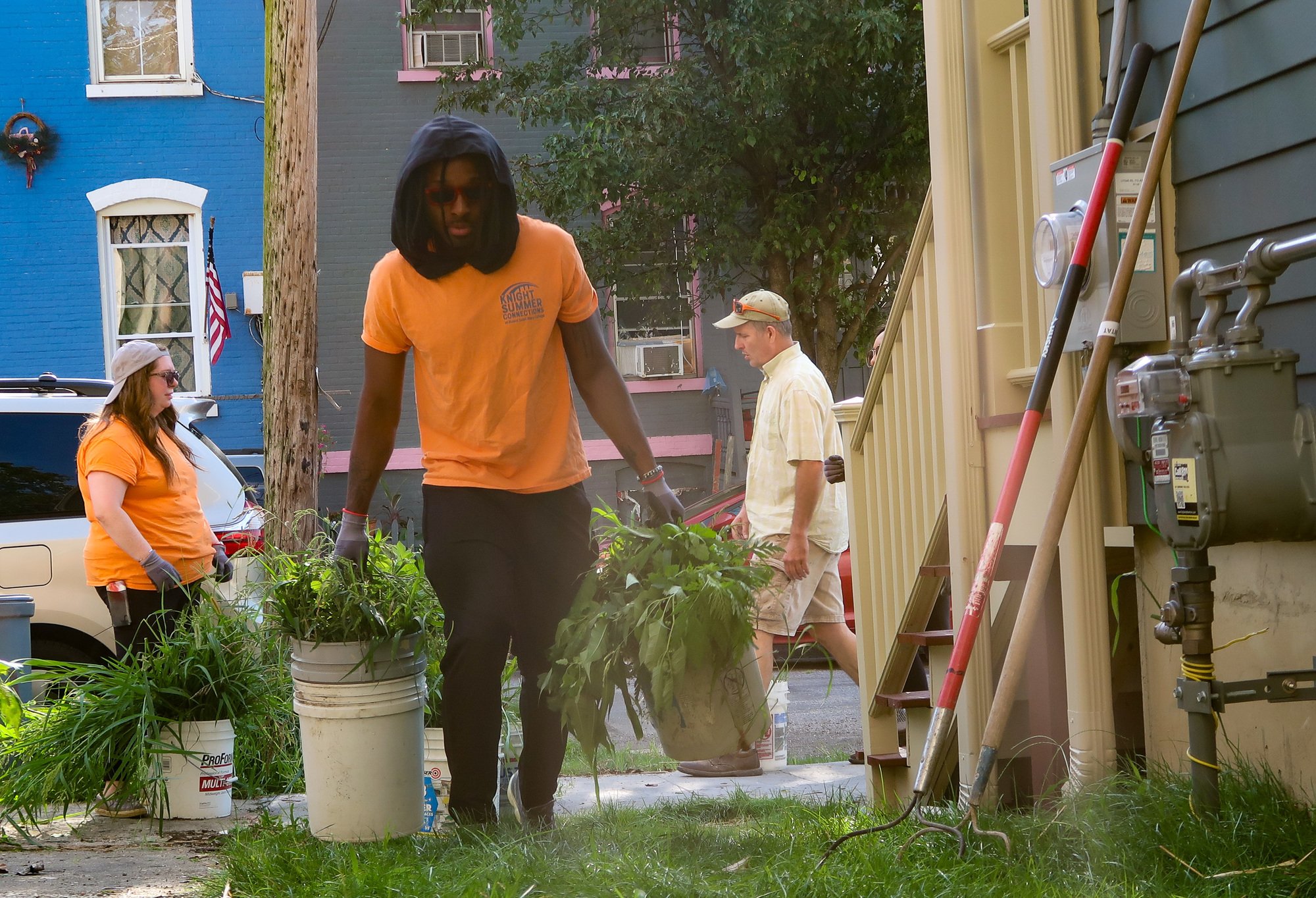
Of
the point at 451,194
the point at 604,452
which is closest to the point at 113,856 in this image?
the point at 451,194

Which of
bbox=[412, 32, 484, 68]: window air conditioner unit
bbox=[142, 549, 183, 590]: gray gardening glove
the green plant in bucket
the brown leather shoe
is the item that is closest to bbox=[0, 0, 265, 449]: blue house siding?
bbox=[412, 32, 484, 68]: window air conditioner unit

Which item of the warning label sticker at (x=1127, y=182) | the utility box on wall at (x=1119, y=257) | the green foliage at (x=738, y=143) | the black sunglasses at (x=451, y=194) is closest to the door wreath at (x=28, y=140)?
the green foliage at (x=738, y=143)

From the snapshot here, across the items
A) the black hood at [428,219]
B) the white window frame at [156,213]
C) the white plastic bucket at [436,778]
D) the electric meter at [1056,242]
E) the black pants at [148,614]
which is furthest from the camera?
the white window frame at [156,213]

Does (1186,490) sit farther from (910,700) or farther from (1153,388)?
(910,700)

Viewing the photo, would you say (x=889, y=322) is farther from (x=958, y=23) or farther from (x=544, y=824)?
(x=544, y=824)

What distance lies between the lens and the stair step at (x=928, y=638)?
403 centimetres

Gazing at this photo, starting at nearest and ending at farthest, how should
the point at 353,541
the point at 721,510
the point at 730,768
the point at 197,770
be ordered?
the point at 353,541
the point at 197,770
the point at 730,768
the point at 721,510

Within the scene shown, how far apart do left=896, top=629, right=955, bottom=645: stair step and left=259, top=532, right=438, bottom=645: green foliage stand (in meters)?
1.56

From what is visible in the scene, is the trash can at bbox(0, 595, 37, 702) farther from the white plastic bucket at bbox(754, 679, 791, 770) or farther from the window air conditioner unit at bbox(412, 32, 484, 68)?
the window air conditioner unit at bbox(412, 32, 484, 68)

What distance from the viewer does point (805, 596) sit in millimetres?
5520

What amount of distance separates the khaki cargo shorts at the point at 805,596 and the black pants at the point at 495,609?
1.71 meters

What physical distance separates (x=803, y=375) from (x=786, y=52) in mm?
6502

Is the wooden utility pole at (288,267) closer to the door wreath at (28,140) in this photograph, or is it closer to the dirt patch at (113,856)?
the dirt patch at (113,856)

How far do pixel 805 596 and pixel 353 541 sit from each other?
231 cm
